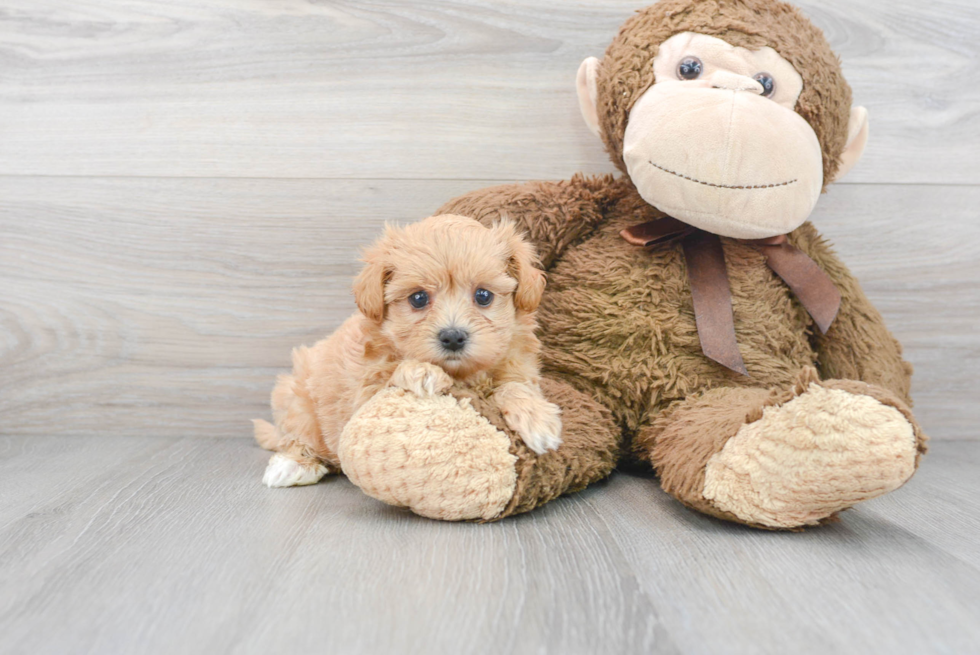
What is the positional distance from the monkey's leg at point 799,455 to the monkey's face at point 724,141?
0.31 m

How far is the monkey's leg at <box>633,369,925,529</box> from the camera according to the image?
0.81 metres

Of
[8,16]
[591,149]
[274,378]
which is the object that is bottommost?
[274,378]

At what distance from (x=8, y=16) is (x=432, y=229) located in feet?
3.60

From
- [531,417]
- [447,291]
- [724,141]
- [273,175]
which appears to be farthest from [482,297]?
[273,175]

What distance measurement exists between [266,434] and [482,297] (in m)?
0.65

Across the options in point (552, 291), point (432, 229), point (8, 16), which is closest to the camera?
point (432, 229)

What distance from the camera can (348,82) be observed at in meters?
1.44

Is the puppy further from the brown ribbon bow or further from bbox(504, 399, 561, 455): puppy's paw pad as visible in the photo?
the brown ribbon bow

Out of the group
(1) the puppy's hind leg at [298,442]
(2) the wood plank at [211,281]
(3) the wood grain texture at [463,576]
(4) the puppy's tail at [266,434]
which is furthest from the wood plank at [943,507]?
(4) the puppy's tail at [266,434]

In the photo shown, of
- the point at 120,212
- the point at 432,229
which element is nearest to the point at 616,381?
the point at 432,229

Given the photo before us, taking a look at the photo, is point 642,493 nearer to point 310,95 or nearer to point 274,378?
point 274,378

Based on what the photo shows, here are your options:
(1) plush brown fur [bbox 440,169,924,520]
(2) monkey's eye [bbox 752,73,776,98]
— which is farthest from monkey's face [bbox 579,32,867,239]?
(1) plush brown fur [bbox 440,169,924,520]

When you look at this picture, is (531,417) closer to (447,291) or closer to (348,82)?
(447,291)

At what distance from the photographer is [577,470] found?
1049 millimetres
